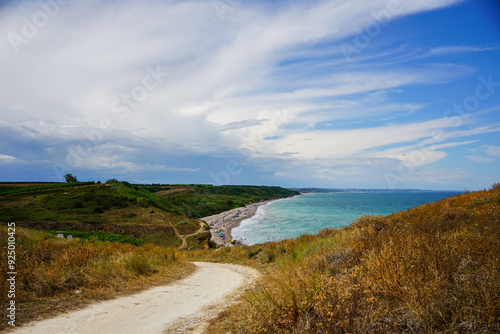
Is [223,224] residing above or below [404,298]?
below

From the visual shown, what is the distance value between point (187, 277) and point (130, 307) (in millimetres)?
4905

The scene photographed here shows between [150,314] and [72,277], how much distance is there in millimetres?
3394

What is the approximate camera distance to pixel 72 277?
7887mm

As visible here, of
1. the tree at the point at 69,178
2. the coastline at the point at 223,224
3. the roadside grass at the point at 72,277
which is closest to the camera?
the roadside grass at the point at 72,277

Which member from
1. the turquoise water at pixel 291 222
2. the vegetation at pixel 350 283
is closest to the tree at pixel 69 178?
the turquoise water at pixel 291 222

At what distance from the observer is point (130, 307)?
670 cm

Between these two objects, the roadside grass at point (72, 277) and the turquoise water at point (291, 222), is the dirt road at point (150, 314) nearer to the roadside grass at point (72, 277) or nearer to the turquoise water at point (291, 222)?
the roadside grass at point (72, 277)

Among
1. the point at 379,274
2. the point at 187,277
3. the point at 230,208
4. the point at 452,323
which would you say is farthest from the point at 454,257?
the point at 230,208

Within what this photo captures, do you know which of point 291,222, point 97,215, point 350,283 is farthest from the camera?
point 291,222

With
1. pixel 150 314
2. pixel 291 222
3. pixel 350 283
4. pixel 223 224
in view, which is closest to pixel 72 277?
pixel 150 314

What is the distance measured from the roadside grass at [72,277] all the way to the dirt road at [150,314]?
562mm

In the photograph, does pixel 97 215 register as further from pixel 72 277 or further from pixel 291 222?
pixel 291 222

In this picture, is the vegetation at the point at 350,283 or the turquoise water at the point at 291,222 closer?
the vegetation at the point at 350,283

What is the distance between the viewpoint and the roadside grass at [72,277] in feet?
21.1
